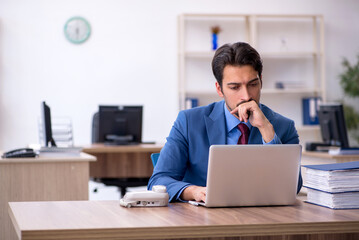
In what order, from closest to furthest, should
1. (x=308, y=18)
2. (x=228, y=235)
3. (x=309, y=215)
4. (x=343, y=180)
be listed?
(x=228, y=235) < (x=309, y=215) < (x=343, y=180) < (x=308, y=18)

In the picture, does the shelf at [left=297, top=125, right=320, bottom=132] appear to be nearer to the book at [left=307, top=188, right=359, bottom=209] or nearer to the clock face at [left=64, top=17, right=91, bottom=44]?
the clock face at [left=64, top=17, right=91, bottom=44]

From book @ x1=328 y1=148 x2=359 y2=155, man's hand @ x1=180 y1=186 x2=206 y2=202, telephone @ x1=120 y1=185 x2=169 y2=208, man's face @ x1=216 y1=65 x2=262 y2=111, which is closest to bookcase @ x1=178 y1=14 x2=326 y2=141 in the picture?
book @ x1=328 y1=148 x2=359 y2=155

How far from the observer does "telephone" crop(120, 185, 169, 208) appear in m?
1.69

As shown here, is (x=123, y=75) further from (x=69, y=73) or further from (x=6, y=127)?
(x=6, y=127)

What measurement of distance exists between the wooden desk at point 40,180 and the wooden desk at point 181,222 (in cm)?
185

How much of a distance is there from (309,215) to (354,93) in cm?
519

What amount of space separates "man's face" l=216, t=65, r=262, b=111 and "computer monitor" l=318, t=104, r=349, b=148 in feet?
8.75

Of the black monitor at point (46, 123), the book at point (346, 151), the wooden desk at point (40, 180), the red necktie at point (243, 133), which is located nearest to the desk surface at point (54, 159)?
the wooden desk at point (40, 180)

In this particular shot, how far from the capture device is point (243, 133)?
2123 millimetres

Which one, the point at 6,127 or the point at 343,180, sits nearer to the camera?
the point at 343,180

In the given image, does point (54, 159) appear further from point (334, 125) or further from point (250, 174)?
point (334, 125)

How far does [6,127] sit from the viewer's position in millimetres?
6188

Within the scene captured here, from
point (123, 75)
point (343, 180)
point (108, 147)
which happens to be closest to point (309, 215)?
point (343, 180)

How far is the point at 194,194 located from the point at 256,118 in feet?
1.26
